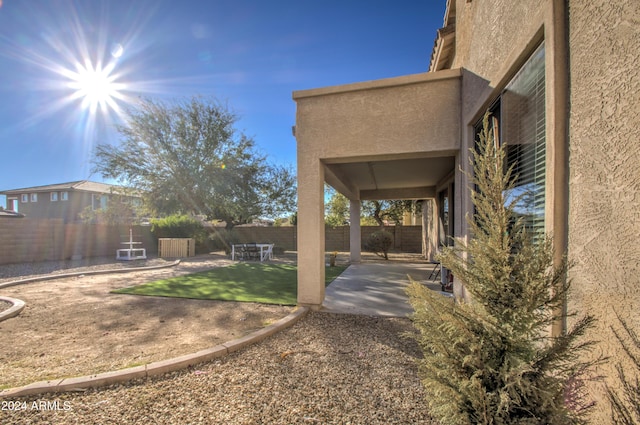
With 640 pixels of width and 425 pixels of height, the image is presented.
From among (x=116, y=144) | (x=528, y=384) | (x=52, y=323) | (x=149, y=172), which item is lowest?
(x=52, y=323)

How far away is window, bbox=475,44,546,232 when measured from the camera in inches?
93.6

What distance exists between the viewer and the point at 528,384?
134cm

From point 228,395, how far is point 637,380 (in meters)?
2.93

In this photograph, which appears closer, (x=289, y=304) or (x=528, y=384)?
(x=528, y=384)

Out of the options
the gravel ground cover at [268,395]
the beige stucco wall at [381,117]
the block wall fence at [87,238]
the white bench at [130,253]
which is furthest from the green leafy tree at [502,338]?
the block wall fence at [87,238]

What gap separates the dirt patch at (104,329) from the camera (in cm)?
321

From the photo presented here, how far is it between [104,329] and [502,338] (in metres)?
5.51

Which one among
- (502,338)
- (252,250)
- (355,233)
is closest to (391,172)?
(355,233)

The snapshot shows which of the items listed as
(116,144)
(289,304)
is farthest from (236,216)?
(289,304)

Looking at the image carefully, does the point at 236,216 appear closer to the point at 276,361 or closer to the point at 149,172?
the point at 149,172

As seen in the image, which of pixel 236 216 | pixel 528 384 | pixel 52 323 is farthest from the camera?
pixel 236 216

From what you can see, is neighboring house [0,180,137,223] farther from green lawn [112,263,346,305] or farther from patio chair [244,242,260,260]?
green lawn [112,263,346,305]

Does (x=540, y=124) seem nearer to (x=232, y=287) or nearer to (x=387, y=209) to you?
(x=232, y=287)

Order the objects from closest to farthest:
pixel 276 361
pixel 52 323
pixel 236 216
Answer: pixel 276 361
pixel 52 323
pixel 236 216
